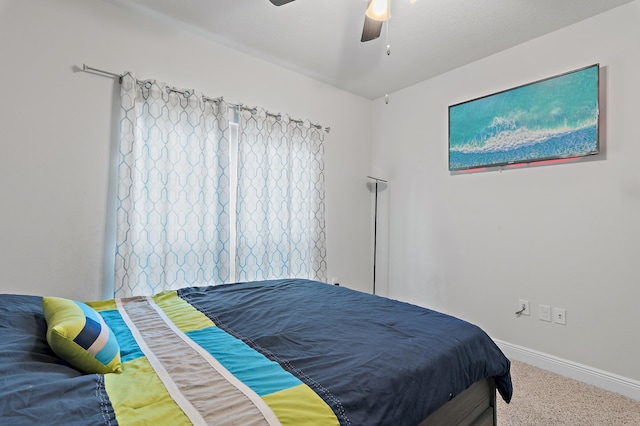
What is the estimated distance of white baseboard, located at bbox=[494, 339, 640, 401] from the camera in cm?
202

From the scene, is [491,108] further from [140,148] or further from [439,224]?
[140,148]

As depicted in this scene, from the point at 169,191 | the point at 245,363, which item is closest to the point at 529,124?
the point at 245,363

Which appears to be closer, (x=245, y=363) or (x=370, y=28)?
(x=245, y=363)

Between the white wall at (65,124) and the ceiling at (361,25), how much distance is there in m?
0.26

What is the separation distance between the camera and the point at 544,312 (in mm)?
2416

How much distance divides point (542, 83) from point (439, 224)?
141cm

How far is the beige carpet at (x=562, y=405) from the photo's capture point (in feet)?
5.77

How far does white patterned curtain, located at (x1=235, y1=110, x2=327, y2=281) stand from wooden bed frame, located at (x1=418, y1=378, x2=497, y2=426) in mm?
1885

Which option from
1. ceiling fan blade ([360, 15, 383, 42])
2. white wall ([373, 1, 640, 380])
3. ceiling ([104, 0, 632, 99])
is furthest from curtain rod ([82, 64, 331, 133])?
ceiling fan blade ([360, 15, 383, 42])

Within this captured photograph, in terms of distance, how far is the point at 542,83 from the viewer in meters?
2.41

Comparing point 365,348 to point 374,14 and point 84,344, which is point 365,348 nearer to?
point 84,344

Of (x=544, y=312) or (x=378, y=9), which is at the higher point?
(x=378, y=9)

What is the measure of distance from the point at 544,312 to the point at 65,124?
11.9ft

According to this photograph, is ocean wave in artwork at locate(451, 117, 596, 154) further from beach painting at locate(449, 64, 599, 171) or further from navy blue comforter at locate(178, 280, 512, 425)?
navy blue comforter at locate(178, 280, 512, 425)
